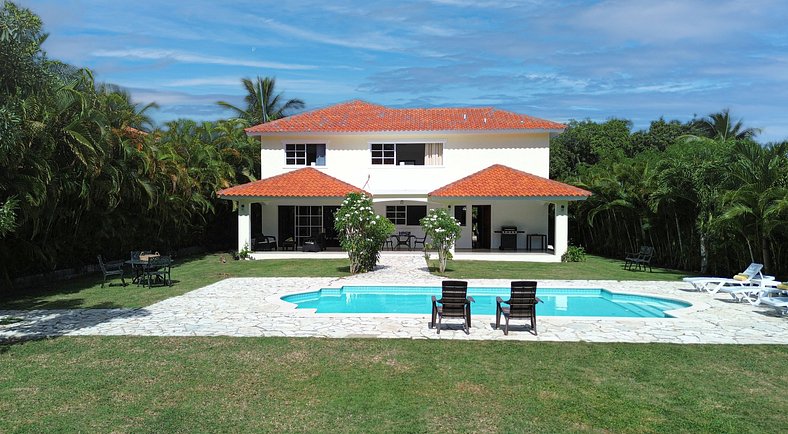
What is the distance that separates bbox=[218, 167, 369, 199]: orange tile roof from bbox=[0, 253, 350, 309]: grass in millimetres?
2824

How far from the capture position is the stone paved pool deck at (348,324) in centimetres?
985

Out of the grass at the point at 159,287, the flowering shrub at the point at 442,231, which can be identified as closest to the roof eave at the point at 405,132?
the grass at the point at 159,287

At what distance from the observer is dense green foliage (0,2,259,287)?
9.03 m

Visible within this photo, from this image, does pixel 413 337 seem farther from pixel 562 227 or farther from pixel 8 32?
pixel 562 227

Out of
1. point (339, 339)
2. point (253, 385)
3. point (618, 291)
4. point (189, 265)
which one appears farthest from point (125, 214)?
point (618, 291)

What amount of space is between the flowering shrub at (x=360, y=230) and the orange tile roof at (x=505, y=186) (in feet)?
18.1

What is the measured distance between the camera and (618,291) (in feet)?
50.1

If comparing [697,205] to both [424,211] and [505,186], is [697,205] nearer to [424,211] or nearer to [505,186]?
[505,186]

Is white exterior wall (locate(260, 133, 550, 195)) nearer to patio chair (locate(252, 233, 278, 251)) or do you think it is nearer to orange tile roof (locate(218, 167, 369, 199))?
orange tile roof (locate(218, 167, 369, 199))

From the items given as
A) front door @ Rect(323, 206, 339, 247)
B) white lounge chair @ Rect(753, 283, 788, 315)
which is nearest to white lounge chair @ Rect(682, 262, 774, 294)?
white lounge chair @ Rect(753, 283, 788, 315)

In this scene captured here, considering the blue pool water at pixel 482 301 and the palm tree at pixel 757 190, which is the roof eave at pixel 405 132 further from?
the blue pool water at pixel 482 301

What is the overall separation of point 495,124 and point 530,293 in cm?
1826

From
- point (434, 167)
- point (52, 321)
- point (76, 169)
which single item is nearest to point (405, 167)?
point (434, 167)

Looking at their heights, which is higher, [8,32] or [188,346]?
[8,32]
